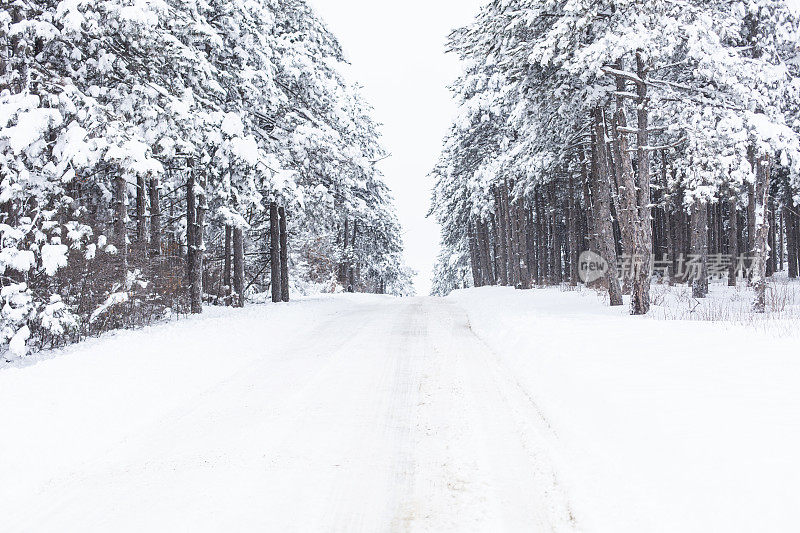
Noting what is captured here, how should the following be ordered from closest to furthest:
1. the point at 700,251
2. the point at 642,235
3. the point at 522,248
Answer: the point at 642,235 → the point at 700,251 → the point at 522,248

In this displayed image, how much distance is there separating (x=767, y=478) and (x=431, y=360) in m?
5.50

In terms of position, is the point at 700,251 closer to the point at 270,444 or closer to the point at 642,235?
the point at 642,235

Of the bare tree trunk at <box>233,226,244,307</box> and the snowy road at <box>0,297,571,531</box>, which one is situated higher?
the bare tree trunk at <box>233,226,244,307</box>

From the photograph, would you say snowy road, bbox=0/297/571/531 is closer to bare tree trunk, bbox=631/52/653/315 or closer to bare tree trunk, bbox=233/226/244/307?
bare tree trunk, bbox=631/52/653/315

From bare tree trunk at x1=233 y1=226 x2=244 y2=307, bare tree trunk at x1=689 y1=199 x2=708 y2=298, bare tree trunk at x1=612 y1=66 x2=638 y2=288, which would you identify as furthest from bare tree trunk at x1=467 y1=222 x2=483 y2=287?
bare tree trunk at x1=612 y1=66 x2=638 y2=288

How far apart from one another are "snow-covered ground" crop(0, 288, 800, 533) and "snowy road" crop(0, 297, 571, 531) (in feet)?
0.06

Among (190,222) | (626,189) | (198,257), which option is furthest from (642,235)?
(190,222)

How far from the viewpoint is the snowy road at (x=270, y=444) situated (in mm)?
3498

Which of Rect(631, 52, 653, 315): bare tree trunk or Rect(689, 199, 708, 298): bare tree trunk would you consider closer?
Rect(631, 52, 653, 315): bare tree trunk

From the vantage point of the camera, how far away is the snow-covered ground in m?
3.40

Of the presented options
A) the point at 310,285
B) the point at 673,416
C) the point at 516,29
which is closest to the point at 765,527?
the point at 673,416

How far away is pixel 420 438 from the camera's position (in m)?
4.85

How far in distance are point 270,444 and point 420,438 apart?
135 centimetres

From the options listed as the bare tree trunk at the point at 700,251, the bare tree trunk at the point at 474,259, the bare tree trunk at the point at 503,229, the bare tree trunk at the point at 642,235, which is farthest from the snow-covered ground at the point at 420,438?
the bare tree trunk at the point at 474,259
